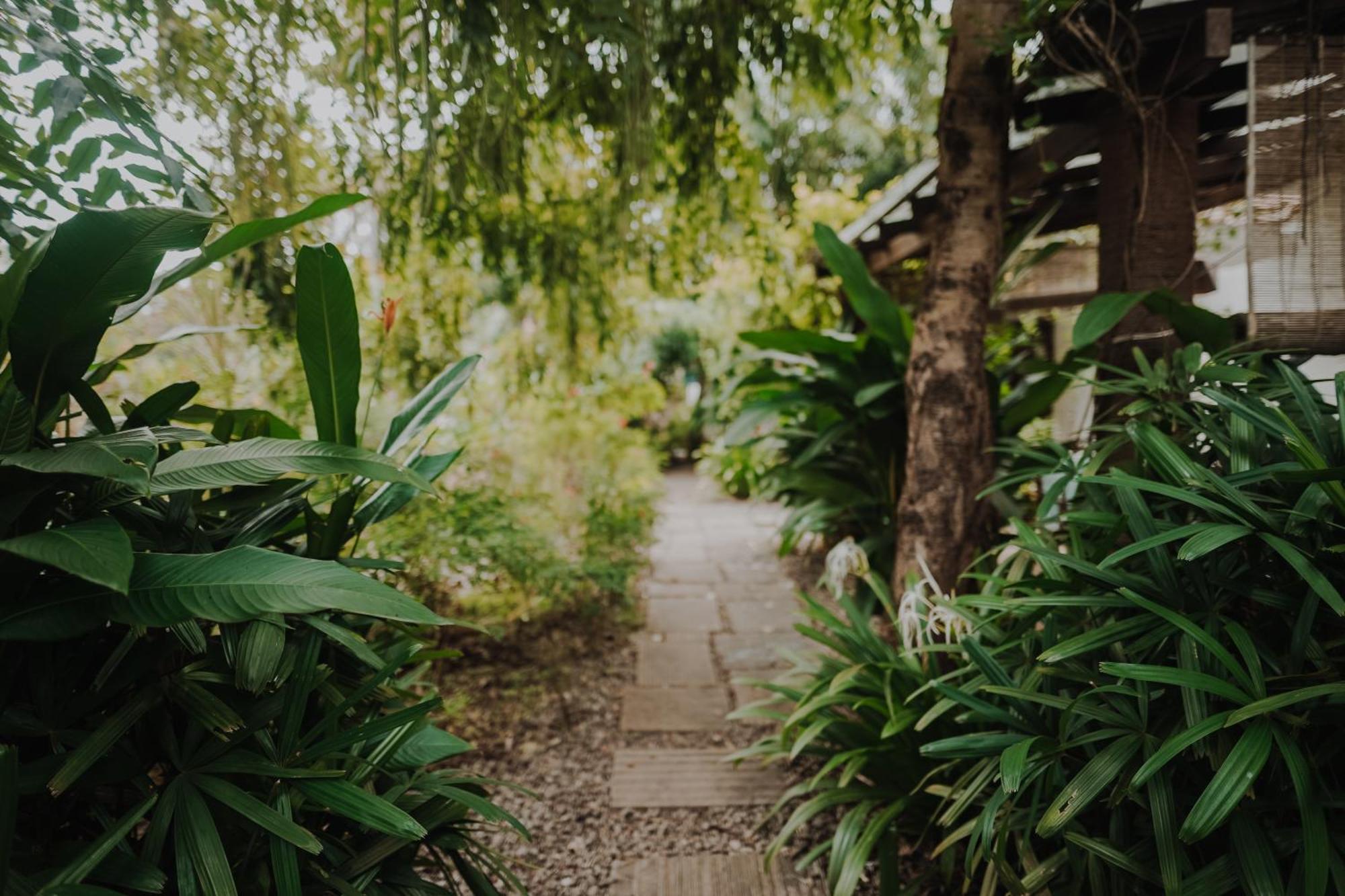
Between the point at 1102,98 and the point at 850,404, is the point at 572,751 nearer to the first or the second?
the point at 850,404

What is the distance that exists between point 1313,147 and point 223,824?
8.75 feet

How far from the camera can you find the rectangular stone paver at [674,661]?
2.54m

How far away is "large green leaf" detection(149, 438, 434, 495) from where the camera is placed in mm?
925

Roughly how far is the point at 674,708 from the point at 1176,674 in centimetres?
165

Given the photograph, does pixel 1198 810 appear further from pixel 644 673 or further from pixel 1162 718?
pixel 644 673

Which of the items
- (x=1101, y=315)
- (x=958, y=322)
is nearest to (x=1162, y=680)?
(x=1101, y=315)

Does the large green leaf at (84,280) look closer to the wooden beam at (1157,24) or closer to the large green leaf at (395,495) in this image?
the large green leaf at (395,495)

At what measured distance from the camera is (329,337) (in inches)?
44.9

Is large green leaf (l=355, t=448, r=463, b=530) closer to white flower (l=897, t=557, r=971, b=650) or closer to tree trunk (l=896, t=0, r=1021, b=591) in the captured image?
white flower (l=897, t=557, r=971, b=650)

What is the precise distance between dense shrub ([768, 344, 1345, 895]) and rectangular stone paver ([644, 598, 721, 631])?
1613 mm

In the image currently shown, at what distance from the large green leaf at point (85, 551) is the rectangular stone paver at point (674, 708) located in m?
1.76

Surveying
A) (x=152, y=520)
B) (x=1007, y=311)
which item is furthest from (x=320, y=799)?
(x=1007, y=311)

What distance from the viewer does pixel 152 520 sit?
105cm

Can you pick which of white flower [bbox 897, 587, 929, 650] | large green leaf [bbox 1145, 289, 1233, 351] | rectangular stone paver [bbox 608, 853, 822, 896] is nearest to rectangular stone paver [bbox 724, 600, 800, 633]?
white flower [bbox 897, 587, 929, 650]
